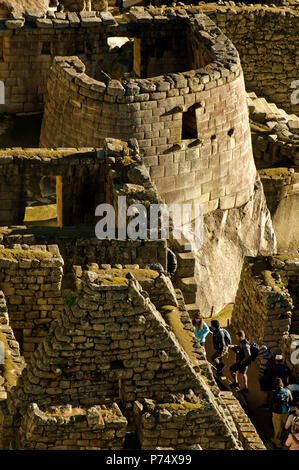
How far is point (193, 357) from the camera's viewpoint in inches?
830

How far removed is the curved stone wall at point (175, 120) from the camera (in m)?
30.4

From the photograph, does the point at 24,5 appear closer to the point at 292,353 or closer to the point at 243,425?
the point at 292,353

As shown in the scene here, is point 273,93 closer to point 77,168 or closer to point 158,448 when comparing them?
point 77,168

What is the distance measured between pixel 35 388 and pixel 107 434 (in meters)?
1.05

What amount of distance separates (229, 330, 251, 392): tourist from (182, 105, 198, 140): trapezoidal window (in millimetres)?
6169

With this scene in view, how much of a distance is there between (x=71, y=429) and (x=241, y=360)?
822 centimetres

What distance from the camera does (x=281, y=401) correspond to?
953 inches

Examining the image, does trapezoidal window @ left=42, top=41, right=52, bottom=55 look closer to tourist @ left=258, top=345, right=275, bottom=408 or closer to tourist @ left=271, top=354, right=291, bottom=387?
tourist @ left=258, top=345, right=275, bottom=408

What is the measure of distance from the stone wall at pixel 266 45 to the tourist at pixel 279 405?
55.9 feet

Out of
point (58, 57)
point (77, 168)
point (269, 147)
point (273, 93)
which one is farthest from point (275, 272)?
point (273, 93)

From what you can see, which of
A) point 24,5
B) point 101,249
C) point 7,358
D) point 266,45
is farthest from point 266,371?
point 266,45

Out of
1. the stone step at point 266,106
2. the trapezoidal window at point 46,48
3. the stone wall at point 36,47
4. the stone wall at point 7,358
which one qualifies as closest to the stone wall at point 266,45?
the stone step at point 266,106

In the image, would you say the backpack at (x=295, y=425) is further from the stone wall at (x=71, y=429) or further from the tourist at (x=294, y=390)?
the stone wall at (x=71, y=429)

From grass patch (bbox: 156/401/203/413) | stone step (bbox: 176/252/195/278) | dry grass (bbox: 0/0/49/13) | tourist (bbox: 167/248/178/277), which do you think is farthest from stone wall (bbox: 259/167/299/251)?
grass patch (bbox: 156/401/203/413)
